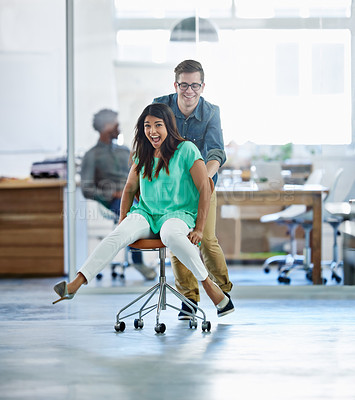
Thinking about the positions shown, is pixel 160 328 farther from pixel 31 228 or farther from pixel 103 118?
pixel 31 228

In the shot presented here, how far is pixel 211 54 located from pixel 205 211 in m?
1.89

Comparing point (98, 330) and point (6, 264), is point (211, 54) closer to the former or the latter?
point (98, 330)

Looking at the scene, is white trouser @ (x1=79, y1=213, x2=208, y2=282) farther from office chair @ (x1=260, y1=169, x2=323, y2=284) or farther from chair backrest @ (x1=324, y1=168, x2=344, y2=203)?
chair backrest @ (x1=324, y1=168, x2=344, y2=203)

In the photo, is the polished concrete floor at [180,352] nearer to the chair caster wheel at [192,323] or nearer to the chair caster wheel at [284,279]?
the chair caster wheel at [192,323]

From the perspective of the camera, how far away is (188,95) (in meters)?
4.37

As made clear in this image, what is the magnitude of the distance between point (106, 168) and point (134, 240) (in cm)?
183

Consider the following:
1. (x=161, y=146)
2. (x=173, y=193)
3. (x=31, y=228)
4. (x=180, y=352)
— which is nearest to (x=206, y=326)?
(x=180, y=352)

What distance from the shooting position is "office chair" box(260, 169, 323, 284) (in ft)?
17.9

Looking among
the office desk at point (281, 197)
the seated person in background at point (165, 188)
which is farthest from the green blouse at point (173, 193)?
the office desk at point (281, 197)

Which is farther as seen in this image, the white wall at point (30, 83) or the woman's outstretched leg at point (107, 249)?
the white wall at point (30, 83)

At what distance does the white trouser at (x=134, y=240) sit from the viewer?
3643mm

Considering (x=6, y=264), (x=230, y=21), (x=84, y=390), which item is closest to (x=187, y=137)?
(x=230, y=21)

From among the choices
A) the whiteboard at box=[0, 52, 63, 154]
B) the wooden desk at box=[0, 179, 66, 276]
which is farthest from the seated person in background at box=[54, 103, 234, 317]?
the whiteboard at box=[0, 52, 63, 154]

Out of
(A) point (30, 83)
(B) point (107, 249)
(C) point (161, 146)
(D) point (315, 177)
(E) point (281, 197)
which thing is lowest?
(B) point (107, 249)
